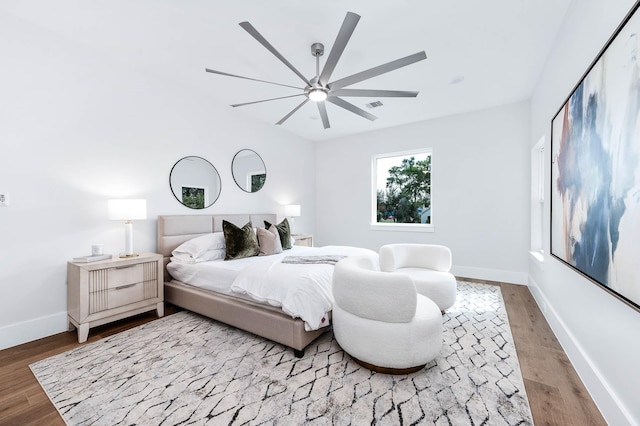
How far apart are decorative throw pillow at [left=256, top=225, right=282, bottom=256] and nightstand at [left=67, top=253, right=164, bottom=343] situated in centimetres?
116

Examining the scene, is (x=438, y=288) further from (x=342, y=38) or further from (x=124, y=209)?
(x=124, y=209)

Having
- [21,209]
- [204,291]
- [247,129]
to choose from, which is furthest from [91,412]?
[247,129]

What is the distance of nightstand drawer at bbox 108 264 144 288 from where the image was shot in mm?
2568

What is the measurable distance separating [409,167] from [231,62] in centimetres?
368

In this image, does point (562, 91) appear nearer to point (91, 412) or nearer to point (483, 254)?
point (483, 254)

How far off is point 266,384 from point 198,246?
6.39ft

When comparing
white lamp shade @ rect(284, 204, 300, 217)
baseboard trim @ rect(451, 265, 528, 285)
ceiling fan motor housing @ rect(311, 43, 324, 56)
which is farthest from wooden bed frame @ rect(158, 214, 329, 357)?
baseboard trim @ rect(451, 265, 528, 285)

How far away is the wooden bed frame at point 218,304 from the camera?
6.94 feet

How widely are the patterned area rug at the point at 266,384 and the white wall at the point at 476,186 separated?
216 cm

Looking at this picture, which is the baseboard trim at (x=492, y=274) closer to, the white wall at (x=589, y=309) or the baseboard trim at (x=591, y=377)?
the white wall at (x=589, y=309)

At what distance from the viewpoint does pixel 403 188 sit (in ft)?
17.3

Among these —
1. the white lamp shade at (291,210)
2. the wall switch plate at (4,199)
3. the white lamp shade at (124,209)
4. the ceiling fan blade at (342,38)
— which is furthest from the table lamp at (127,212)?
the white lamp shade at (291,210)

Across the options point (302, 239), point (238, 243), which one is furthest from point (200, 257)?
point (302, 239)

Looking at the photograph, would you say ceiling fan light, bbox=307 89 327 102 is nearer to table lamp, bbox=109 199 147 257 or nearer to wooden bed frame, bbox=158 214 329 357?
wooden bed frame, bbox=158 214 329 357
